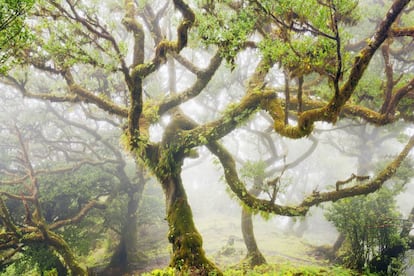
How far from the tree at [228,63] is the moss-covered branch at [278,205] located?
1.3 inches

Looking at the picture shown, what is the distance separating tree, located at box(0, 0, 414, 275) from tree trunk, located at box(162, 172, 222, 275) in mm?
27

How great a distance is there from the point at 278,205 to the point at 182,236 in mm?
3089

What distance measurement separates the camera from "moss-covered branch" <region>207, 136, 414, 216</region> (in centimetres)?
834

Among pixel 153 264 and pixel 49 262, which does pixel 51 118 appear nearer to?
pixel 49 262

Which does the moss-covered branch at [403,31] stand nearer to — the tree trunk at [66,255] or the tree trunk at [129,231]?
the tree trunk at [66,255]

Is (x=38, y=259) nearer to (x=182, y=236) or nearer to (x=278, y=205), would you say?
(x=182, y=236)

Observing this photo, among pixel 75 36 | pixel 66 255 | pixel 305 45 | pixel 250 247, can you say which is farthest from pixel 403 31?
pixel 66 255

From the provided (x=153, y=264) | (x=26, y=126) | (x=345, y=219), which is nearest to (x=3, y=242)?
(x=153, y=264)

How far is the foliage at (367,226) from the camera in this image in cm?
953

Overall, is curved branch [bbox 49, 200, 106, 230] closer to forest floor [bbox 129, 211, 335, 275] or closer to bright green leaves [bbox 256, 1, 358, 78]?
forest floor [bbox 129, 211, 335, 275]

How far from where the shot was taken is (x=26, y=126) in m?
16.7

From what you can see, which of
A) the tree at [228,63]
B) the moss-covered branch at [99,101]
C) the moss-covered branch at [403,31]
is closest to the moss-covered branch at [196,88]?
the tree at [228,63]

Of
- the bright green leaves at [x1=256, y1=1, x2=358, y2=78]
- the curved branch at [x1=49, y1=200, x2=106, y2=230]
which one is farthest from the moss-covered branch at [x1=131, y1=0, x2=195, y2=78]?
the curved branch at [x1=49, y1=200, x2=106, y2=230]

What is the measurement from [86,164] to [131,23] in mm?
11474
